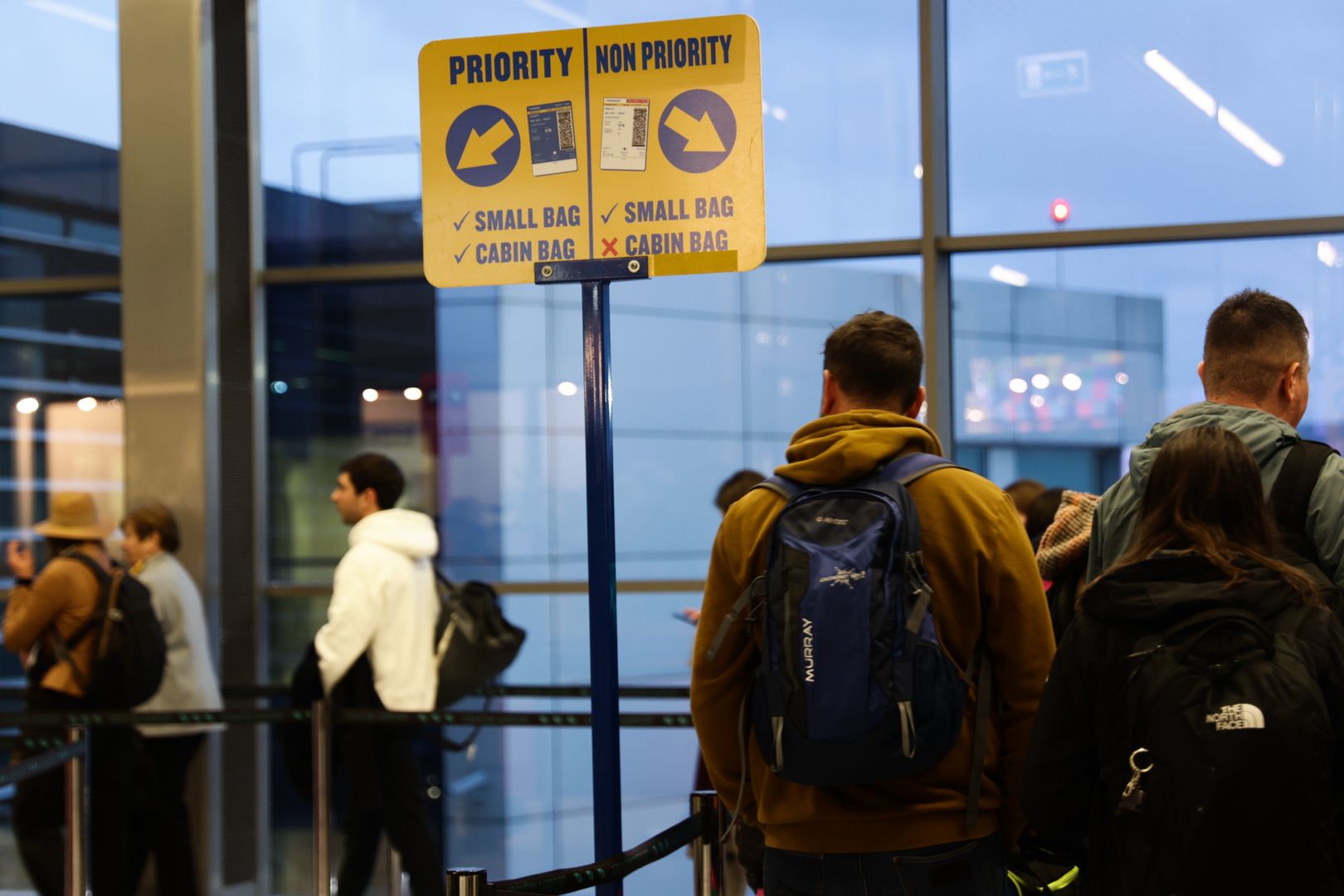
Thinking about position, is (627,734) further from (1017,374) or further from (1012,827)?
(1012,827)

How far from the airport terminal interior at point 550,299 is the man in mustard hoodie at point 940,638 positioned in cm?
369

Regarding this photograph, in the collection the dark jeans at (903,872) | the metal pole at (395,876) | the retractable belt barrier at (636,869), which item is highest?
the dark jeans at (903,872)

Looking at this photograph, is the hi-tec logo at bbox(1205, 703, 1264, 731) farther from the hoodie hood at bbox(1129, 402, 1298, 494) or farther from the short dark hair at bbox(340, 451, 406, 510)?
the short dark hair at bbox(340, 451, 406, 510)

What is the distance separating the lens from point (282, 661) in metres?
6.77

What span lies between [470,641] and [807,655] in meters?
3.43

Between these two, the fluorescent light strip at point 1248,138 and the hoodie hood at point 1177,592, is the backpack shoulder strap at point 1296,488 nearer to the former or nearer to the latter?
the hoodie hood at point 1177,592

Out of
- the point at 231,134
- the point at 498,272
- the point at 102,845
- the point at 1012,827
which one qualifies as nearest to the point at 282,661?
the point at 102,845

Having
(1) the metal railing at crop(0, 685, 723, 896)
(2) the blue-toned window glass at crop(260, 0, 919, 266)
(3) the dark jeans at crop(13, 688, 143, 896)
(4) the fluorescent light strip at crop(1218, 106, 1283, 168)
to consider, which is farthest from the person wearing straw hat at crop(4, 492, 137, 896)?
(4) the fluorescent light strip at crop(1218, 106, 1283, 168)

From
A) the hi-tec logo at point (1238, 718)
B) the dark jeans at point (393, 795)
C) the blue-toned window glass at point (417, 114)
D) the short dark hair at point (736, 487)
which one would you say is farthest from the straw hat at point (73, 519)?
the hi-tec logo at point (1238, 718)

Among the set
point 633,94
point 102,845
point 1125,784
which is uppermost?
point 633,94

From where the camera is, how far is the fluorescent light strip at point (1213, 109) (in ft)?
19.3

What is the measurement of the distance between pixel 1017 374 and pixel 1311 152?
4.90ft

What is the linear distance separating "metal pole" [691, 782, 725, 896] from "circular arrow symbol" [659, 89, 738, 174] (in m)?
1.29

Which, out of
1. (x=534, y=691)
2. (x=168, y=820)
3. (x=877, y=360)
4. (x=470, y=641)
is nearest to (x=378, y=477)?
(x=470, y=641)
